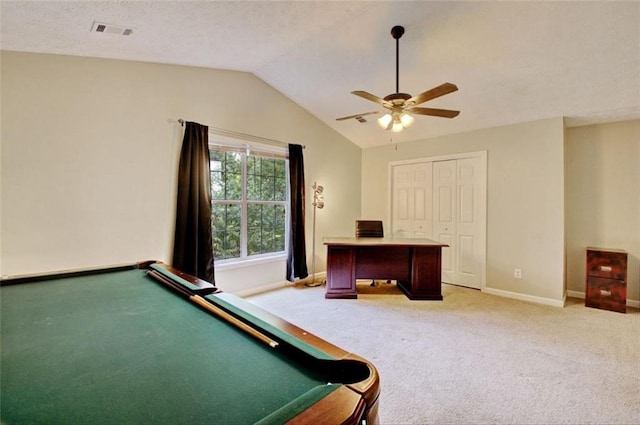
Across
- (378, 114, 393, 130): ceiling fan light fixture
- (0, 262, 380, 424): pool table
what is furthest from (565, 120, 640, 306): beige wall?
(0, 262, 380, 424): pool table

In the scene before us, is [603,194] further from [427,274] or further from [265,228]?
[265,228]

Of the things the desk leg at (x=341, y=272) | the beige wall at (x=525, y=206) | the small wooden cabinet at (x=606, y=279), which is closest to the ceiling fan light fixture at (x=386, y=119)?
the desk leg at (x=341, y=272)

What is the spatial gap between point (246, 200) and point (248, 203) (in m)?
Answer: 0.05

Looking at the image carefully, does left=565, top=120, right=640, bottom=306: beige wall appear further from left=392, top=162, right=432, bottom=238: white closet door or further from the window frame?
the window frame

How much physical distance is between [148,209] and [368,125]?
3.37 meters

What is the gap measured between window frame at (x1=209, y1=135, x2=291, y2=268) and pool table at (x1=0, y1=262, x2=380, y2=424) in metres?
2.39

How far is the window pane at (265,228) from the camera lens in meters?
4.00

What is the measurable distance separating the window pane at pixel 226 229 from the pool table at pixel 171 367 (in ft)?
7.27

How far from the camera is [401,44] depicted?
9.37 feet

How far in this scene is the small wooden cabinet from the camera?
3.27m

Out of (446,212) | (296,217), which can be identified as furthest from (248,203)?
(446,212)

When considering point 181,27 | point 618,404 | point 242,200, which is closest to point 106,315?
point 181,27

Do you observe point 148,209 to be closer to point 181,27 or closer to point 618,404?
point 181,27

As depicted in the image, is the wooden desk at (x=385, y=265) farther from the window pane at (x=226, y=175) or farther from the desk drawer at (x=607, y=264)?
the desk drawer at (x=607, y=264)
